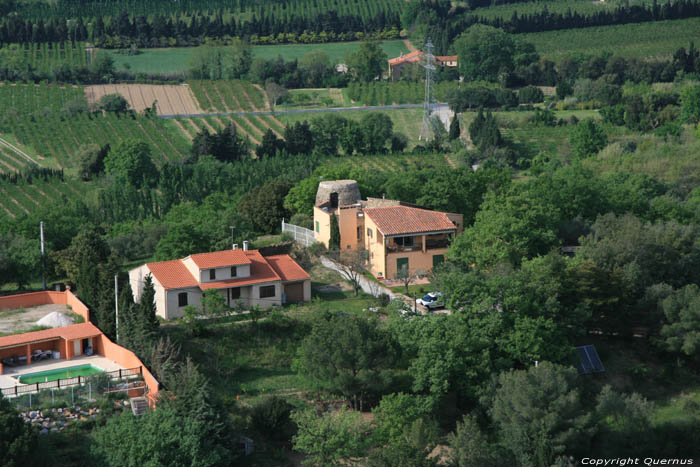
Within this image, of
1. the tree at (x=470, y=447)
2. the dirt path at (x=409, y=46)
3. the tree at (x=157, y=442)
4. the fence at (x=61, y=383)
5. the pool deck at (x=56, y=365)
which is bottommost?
the tree at (x=470, y=447)

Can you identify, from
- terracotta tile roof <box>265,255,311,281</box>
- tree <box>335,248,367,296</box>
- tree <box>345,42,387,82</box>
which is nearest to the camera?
terracotta tile roof <box>265,255,311,281</box>

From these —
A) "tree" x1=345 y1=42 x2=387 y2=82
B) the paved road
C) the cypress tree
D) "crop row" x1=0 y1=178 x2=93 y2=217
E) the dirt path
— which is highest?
the dirt path

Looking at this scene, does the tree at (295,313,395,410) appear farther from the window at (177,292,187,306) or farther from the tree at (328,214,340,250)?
the tree at (328,214,340,250)

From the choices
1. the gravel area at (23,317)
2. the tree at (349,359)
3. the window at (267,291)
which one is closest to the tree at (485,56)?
the window at (267,291)

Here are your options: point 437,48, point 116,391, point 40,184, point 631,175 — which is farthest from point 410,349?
point 437,48

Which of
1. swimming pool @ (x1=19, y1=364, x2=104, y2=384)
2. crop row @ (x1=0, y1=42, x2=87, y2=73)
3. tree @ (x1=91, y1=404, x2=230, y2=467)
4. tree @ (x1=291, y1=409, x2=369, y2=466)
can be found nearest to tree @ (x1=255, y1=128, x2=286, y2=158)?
crop row @ (x1=0, y1=42, x2=87, y2=73)

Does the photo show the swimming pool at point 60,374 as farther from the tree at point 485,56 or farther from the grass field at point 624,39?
the grass field at point 624,39
